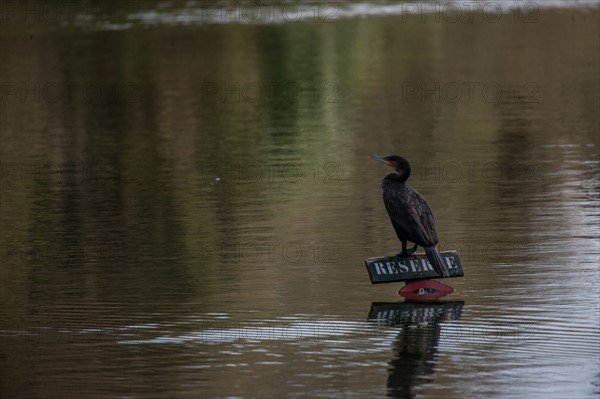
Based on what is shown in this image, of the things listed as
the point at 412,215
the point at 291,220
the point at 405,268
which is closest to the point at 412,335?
the point at 405,268

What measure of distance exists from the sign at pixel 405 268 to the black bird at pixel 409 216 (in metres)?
0.10

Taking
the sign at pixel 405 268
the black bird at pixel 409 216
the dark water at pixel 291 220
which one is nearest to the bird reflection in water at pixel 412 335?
the dark water at pixel 291 220

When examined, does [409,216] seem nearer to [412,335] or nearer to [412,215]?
[412,215]

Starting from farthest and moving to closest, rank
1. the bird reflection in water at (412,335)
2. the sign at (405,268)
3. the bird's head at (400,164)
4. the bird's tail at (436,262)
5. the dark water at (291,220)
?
the bird's head at (400,164)
the sign at (405,268)
the bird's tail at (436,262)
the dark water at (291,220)
the bird reflection in water at (412,335)

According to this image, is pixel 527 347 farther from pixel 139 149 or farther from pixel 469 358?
pixel 139 149

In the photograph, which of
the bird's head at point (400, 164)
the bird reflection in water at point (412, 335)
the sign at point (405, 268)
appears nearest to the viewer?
the bird reflection in water at point (412, 335)

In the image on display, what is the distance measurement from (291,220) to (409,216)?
429cm

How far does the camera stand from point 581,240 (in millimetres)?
15039

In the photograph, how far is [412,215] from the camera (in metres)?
12.6

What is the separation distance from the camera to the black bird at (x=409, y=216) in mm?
12406

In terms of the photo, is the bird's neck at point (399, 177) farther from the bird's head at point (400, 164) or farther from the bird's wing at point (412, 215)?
the bird's wing at point (412, 215)

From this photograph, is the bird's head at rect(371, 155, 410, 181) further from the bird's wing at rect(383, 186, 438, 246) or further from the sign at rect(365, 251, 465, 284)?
the sign at rect(365, 251, 465, 284)

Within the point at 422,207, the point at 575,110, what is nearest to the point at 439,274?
the point at 422,207

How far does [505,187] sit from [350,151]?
385cm
